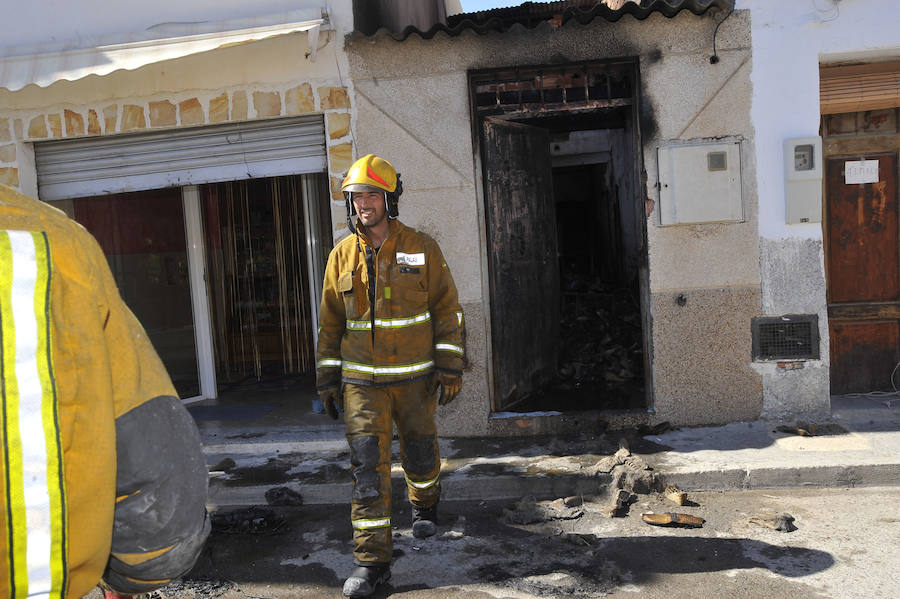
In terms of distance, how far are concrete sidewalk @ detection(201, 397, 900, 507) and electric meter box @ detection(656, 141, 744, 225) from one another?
1.81 metres

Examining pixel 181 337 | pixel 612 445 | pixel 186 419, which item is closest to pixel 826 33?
pixel 612 445

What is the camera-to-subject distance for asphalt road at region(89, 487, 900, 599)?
3.69 metres

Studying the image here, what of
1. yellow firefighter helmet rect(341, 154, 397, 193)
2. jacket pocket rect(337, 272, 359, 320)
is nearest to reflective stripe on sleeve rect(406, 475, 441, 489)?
jacket pocket rect(337, 272, 359, 320)

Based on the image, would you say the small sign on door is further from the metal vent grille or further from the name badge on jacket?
the name badge on jacket

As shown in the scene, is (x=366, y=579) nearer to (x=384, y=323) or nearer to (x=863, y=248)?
(x=384, y=323)

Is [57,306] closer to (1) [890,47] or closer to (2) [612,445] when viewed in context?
(2) [612,445]

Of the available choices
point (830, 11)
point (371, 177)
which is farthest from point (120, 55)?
point (830, 11)

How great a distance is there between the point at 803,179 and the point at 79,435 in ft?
20.1

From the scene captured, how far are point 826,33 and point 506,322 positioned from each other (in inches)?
141

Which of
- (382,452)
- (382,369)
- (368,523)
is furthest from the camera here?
(382,369)

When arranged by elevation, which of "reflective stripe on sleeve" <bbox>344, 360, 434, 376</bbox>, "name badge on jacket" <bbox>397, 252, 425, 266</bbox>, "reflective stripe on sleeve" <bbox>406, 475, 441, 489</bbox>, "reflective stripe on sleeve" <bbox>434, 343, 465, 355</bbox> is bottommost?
"reflective stripe on sleeve" <bbox>406, 475, 441, 489</bbox>

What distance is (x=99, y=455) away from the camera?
3.97 feet

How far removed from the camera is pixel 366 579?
3691 millimetres

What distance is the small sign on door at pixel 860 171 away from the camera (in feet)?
22.1
